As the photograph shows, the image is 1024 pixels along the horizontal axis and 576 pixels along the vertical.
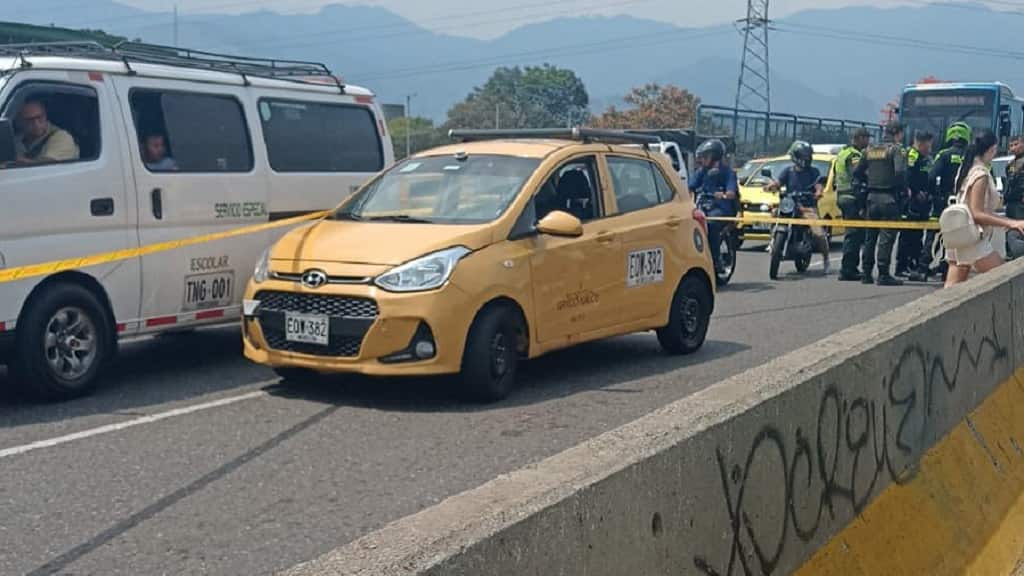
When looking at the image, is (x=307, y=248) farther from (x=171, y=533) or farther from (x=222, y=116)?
(x=171, y=533)

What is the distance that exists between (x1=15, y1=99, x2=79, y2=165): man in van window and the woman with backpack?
598cm

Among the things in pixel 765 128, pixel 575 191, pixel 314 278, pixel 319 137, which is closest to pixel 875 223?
pixel 575 191

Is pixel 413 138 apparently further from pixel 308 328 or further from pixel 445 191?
pixel 308 328

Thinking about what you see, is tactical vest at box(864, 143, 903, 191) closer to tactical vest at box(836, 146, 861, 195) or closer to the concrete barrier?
tactical vest at box(836, 146, 861, 195)

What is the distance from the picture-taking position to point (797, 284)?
15.8m

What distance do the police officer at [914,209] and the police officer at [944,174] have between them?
70 mm

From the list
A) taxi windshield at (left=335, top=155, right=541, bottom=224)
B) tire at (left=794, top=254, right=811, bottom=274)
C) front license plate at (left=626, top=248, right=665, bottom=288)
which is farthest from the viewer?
tire at (left=794, top=254, right=811, bottom=274)

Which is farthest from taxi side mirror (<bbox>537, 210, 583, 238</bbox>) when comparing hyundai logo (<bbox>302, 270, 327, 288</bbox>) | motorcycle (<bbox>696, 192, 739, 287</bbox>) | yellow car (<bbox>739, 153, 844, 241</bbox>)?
yellow car (<bbox>739, 153, 844, 241</bbox>)

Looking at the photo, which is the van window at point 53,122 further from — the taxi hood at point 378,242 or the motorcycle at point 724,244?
the motorcycle at point 724,244

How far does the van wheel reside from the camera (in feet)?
25.1

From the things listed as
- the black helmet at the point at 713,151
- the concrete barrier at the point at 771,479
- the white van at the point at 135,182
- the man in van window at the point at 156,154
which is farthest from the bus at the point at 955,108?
the concrete barrier at the point at 771,479

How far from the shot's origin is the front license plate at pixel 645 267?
9227 millimetres

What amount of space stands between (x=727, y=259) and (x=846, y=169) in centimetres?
202

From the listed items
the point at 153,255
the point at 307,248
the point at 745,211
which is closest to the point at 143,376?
the point at 153,255
